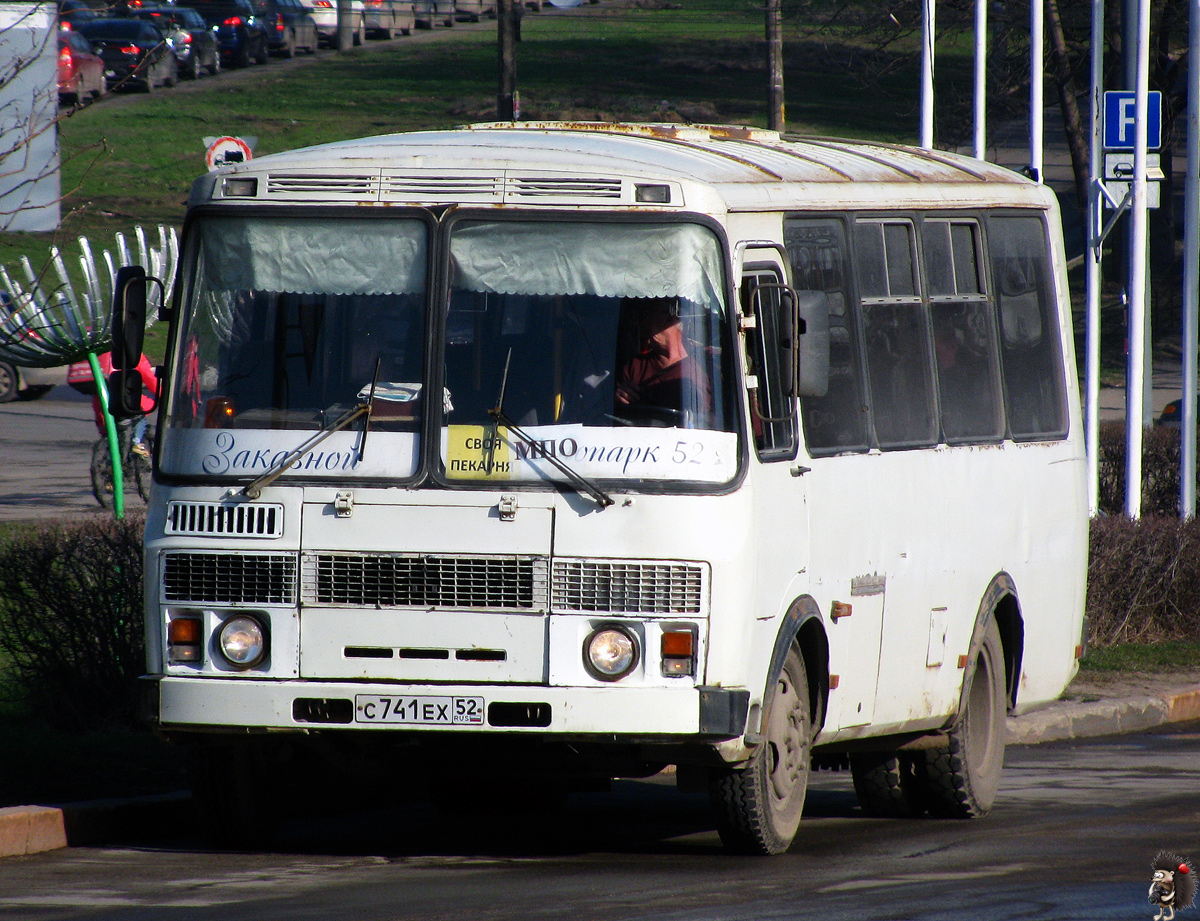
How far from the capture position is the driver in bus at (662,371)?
7.47 m

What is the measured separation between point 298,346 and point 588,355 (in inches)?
42.8

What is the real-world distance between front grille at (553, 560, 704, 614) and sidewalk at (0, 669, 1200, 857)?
2.45m

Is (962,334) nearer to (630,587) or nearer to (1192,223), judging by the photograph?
(630,587)

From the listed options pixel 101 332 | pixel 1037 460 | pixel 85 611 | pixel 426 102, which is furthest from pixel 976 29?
pixel 426 102

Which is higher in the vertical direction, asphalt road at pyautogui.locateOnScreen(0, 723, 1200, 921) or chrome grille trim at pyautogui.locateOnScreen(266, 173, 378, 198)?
chrome grille trim at pyautogui.locateOnScreen(266, 173, 378, 198)

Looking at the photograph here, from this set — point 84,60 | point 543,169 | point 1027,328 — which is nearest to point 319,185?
point 543,169

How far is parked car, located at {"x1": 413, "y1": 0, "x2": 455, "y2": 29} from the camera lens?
7488 centimetres

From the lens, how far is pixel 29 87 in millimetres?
10992

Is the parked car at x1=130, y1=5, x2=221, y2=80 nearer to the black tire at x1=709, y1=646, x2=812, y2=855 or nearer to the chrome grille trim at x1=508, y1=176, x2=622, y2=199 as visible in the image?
the chrome grille trim at x1=508, y1=176, x2=622, y2=199

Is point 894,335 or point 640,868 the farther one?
point 894,335

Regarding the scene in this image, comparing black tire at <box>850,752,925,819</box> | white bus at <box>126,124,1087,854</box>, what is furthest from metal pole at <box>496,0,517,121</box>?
white bus at <box>126,124,1087,854</box>

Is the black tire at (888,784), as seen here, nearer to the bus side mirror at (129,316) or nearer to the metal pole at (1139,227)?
the bus side mirror at (129,316)

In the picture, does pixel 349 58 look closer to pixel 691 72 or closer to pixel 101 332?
pixel 691 72

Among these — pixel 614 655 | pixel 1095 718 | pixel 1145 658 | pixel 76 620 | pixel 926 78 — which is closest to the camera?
pixel 614 655
